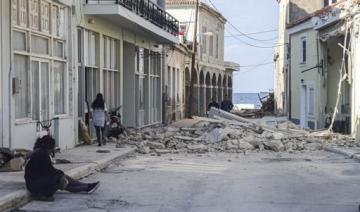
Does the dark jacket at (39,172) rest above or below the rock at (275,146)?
above

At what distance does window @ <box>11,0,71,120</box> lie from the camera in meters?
15.4

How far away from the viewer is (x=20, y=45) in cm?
1545

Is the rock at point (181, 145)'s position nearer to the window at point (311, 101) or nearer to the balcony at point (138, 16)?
the balcony at point (138, 16)

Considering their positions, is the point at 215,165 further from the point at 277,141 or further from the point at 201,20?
the point at 201,20

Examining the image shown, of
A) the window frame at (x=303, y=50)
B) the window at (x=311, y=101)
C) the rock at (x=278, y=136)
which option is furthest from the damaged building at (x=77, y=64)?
the window at (x=311, y=101)

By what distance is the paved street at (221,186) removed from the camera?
1026 centimetres

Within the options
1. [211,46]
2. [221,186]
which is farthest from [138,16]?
[211,46]

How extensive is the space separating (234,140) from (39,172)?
44.1 ft

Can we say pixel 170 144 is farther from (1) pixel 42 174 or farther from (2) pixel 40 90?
(1) pixel 42 174

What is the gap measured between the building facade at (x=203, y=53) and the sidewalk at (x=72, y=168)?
24.7 meters

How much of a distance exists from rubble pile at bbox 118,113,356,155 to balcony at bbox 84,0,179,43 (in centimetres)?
423

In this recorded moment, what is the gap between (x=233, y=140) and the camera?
76.0ft

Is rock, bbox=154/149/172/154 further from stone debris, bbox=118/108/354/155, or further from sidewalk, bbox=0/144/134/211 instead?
sidewalk, bbox=0/144/134/211

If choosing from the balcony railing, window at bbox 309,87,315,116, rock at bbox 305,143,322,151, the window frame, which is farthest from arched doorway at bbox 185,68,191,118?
rock at bbox 305,143,322,151
